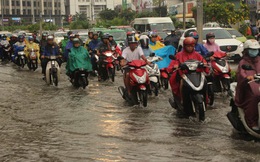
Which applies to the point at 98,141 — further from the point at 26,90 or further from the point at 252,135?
the point at 26,90

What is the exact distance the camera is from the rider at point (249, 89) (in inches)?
297

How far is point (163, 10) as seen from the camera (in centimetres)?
9694

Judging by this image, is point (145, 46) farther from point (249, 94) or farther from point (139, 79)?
point (249, 94)

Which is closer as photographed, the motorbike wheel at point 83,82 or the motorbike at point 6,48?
the motorbike wheel at point 83,82

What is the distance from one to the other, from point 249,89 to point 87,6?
163m

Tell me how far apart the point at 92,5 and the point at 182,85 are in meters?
157

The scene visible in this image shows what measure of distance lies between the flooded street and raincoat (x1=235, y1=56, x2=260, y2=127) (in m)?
0.42

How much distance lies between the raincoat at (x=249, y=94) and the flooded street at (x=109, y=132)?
1.37ft

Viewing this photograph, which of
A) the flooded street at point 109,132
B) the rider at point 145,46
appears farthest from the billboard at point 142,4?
the flooded street at point 109,132

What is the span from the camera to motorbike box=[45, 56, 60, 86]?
16031 mm

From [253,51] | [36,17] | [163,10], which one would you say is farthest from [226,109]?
[36,17]

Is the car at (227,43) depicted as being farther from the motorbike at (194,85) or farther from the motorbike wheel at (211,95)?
the motorbike at (194,85)

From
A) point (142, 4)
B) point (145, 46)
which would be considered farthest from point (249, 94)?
point (142, 4)

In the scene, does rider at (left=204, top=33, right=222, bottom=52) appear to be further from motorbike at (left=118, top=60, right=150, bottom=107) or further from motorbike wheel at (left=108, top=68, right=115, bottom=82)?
Result: motorbike wheel at (left=108, top=68, right=115, bottom=82)
